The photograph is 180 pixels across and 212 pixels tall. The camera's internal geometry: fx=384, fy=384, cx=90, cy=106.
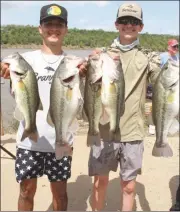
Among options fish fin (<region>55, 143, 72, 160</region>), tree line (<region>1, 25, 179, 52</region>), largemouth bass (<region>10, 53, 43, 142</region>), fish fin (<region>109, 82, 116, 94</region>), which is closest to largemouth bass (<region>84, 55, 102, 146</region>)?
fish fin (<region>109, 82, 116, 94</region>)

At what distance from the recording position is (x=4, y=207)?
5680mm

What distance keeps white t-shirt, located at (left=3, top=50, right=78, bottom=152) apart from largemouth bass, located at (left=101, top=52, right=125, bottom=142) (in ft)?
2.28

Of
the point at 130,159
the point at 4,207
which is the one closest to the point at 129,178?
the point at 130,159

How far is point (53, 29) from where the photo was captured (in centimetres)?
400

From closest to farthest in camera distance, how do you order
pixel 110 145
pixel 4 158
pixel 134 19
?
1. pixel 134 19
2. pixel 110 145
3. pixel 4 158

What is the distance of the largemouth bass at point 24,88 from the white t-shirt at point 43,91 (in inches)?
19.3

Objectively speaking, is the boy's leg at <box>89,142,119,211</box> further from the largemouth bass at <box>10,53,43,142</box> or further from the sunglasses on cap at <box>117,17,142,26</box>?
the sunglasses on cap at <box>117,17,142,26</box>

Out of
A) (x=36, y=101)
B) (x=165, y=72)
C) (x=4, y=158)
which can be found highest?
(x=165, y=72)

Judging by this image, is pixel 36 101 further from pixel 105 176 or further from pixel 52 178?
pixel 105 176

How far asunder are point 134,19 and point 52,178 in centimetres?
198

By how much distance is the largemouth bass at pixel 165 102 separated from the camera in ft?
10.5

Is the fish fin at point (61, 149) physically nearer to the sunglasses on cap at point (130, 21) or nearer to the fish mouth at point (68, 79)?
the fish mouth at point (68, 79)

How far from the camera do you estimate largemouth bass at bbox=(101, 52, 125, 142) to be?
3.39m

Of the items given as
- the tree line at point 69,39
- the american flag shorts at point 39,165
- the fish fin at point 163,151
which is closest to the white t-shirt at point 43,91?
the american flag shorts at point 39,165
